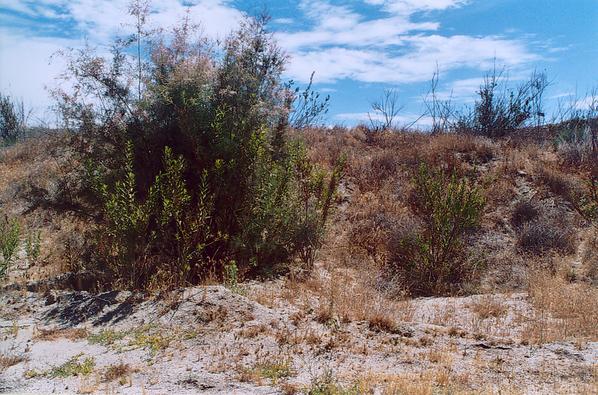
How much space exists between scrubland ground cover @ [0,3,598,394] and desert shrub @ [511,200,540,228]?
4 cm

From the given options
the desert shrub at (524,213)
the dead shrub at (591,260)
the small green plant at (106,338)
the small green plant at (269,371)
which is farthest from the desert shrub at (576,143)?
the small green plant at (106,338)

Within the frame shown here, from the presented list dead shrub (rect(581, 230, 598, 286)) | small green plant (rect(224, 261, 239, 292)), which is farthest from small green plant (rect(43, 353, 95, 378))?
dead shrub (rect(581, 230, 598, 286))

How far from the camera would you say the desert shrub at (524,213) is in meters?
12.1

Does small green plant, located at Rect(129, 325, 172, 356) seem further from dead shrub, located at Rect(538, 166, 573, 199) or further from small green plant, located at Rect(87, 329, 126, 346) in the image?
dead shrub, located at Rect(538, 166, 573, 199)

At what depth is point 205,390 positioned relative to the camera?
4742 mm

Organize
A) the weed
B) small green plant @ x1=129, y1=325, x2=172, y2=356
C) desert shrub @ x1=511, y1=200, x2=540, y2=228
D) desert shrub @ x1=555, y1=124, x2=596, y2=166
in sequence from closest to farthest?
the weed → small green plant @ x1=129, y1=325, x2=172, y2=356 → desert shrub @ x1=511, y1=200, x2=540, y2=228 → desert shrub @ x1=555, y1=124, x2=596, y2=166

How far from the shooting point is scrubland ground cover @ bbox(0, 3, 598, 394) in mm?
5215

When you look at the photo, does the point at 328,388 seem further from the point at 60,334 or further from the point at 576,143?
the point at 576,143

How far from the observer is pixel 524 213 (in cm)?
1229

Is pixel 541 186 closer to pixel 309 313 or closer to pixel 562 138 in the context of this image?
pixel 562 138

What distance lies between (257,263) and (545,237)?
6.23m

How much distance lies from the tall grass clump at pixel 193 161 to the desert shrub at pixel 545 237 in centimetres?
474

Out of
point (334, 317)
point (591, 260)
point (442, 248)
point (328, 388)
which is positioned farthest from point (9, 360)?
point (591, 260)

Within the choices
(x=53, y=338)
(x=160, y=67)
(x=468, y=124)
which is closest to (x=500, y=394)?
(x=53, y=338)
